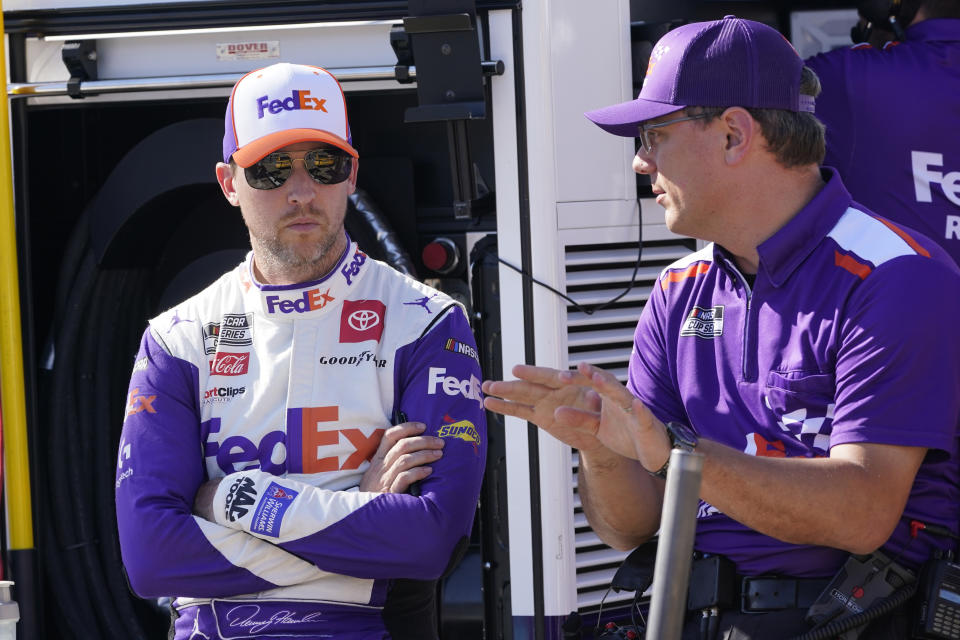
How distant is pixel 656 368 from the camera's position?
7.76ft

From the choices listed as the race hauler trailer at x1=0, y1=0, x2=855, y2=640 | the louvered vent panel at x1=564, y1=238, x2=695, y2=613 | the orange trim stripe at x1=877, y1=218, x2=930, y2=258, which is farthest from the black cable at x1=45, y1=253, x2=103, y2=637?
the orange trim stripe at x1=877, y1=218, x2=930, y2=258

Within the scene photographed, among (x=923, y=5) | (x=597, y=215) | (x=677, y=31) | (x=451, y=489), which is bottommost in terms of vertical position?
(x=451, y=489)

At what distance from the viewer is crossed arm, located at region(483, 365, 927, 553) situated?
181 cm

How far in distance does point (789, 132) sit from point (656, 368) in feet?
1.77

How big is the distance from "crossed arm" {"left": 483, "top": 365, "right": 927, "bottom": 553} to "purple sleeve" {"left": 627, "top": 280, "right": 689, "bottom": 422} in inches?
14.9

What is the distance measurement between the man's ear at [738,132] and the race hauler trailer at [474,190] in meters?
0.94

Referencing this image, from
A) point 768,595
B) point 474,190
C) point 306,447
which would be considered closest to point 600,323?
point 474,190

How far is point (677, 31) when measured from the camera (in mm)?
2246

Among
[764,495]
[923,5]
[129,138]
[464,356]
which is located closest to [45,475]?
[129,138]

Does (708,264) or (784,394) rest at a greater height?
(708,264)

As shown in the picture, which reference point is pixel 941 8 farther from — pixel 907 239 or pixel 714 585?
pixel 714 585

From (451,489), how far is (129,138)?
2.22 m

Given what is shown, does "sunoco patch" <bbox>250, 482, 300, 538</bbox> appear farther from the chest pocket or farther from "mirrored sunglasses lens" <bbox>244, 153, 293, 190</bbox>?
the chest pocket

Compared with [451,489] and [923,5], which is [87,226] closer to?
[451,489]
